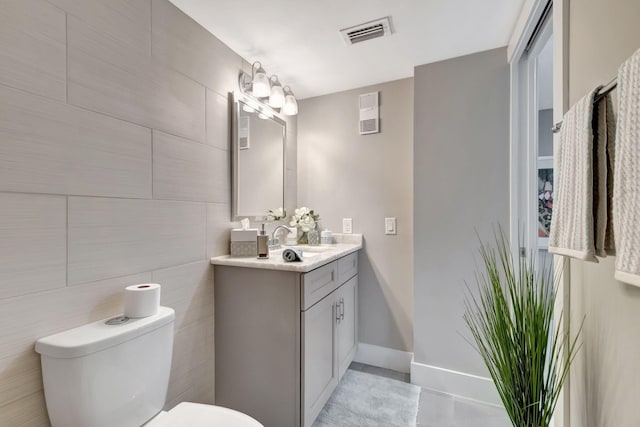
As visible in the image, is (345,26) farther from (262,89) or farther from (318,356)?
(318,356)

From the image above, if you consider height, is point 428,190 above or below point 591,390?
above

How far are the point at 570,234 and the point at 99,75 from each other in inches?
64.4

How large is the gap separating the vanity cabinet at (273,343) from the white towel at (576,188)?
3.30 feet

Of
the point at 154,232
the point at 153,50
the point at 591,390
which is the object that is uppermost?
the point at 153,50

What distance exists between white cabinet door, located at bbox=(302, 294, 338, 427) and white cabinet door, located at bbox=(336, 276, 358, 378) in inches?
3.8

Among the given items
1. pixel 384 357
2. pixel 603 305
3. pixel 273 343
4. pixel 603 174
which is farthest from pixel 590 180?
pixel 384 357

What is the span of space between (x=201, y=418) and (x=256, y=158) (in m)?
1.46

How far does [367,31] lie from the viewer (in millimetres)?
1591

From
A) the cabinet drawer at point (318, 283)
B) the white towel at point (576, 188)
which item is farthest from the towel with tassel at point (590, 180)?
the cabinet drawer at point (318, 283)

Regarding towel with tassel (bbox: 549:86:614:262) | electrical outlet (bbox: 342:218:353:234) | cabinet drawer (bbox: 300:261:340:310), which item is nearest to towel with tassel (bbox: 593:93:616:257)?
towel with tassel (bbox: 549:86:614:262)

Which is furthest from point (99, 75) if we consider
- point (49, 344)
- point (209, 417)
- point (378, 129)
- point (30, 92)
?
point (378, 129)

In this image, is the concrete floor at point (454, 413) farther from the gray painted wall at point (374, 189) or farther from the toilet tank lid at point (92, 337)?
the toilet tank lid at point (92, 337)

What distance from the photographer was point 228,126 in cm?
169

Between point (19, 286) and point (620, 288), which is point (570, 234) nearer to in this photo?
point (620, 288)
